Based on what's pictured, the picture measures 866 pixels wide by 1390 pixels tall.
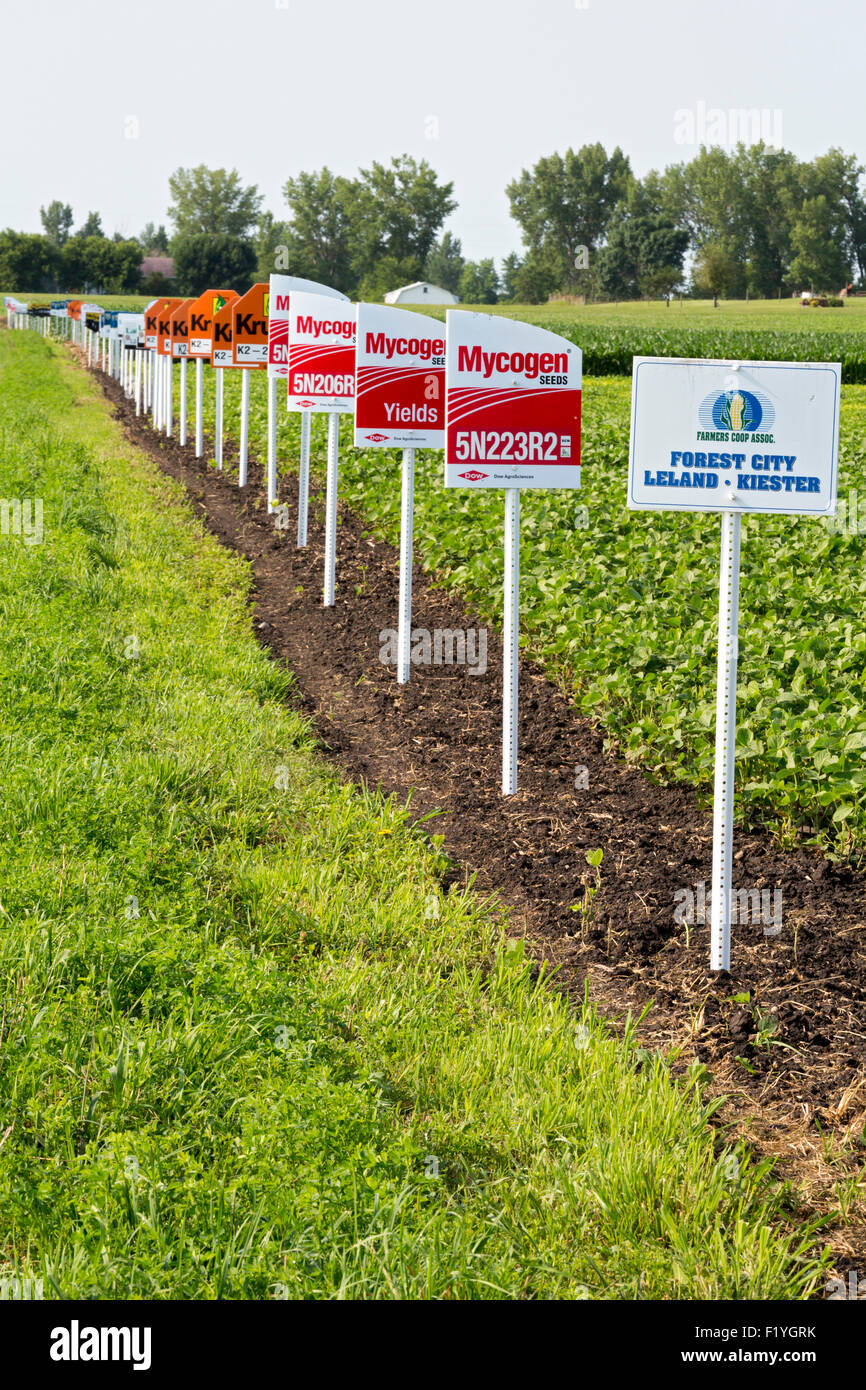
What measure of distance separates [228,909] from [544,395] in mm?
3132

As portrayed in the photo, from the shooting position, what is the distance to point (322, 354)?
10.6 metres

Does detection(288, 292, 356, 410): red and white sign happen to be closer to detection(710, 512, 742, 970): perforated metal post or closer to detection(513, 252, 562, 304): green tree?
detection(710, 512, 742, 970): perforated metal post

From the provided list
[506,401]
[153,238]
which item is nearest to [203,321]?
[506,401]

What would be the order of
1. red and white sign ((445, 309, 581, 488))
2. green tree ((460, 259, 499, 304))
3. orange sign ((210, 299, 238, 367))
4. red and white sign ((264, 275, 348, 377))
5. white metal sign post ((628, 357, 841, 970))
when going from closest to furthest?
white metal sign post ((628, 357, 841, 970)), red and white sign ((445, 309, 581, 488)), red and white sign ((264, 275, 348, 377)), orange sign ((210, 299, 238, 367)), green tree ((460, 259, 499, 304))

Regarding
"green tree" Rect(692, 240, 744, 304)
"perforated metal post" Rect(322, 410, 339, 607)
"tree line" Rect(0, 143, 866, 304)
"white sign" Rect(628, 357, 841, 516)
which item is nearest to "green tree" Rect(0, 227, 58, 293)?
"tree line" Rect(0, 143, 866, 304)

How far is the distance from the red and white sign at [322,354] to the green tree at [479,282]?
121 metres

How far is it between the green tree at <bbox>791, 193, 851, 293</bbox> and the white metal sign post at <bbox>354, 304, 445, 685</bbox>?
9797 cm

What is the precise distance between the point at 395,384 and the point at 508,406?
2354 mm

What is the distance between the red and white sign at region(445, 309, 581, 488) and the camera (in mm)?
6312

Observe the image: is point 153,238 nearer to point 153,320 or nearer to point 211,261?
point 211,261

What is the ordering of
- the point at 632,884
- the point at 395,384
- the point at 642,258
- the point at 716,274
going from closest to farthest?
the point at 632,884
the point at 395,384
the point at 716,274
the point at 642,258

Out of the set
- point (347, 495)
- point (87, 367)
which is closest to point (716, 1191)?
point (347, 495)

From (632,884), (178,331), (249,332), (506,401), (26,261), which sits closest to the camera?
(632,884)
